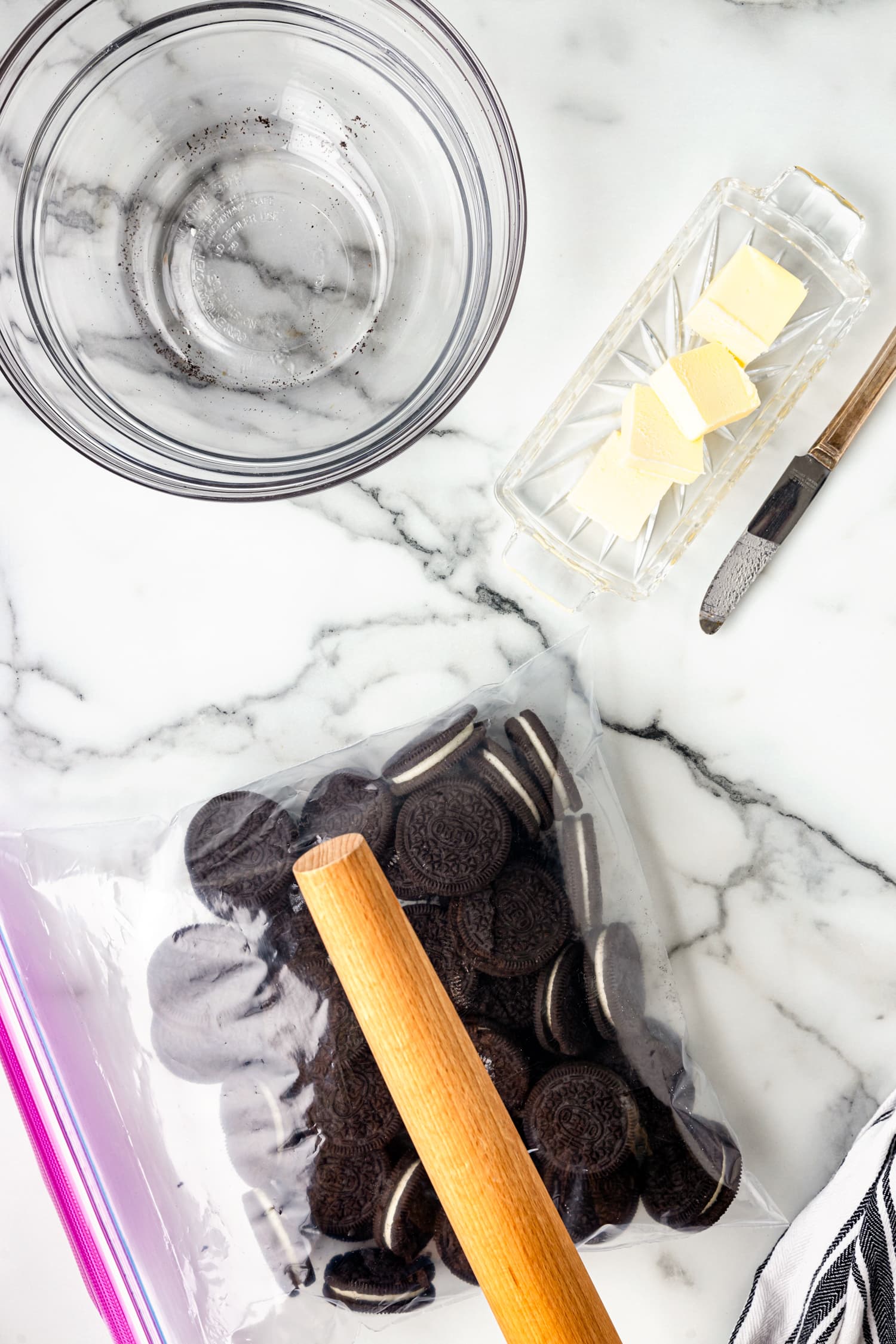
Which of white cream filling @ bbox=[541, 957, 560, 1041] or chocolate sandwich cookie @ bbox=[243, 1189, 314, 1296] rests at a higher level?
white cream filling @ bbox=[541, 957, 560, 1041]

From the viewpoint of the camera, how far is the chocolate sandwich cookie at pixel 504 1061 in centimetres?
77

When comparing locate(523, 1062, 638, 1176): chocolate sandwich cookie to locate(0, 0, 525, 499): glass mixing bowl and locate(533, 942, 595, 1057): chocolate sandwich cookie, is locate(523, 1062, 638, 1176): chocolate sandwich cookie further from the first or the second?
locate(0, 0, 525, 499): glass mixing bowl

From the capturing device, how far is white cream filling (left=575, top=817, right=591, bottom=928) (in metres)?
0.82

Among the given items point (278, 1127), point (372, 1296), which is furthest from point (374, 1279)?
point (278, 1127)

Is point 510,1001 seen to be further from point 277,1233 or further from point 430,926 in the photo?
point 277,1233

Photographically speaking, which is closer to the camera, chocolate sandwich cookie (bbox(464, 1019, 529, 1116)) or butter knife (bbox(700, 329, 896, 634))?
chocolate sandwich cookie (bbox(464, 1019, 529, 1116))

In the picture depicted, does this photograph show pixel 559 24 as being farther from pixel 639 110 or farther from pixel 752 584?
pixel 752 584

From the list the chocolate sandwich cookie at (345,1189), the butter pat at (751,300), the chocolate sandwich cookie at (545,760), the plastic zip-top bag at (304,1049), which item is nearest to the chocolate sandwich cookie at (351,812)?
the plastic zip-top bag at (304,1049)

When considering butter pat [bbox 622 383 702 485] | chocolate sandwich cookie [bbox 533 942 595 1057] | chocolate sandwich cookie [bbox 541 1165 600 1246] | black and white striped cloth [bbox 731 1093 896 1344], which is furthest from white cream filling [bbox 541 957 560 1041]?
butter pat [bbox 622 383 702 485]

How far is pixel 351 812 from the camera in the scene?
81cm

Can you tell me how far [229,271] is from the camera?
0.90m

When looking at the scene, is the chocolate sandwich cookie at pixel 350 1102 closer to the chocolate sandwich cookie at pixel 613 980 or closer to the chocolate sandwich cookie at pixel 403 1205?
the chocolate sandwich cookie at pixel 403 1205

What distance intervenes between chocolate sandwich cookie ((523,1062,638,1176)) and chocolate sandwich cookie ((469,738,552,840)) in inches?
8.0

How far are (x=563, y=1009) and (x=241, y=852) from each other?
30cm
